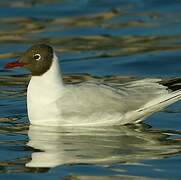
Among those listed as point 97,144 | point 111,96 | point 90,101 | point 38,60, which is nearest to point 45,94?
point 38,60

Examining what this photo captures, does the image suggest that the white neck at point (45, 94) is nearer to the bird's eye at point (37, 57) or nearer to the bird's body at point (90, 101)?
the bird's body at point (90, 101)

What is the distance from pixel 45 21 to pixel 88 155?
1030cm

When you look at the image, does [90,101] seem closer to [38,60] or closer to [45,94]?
[45,94]

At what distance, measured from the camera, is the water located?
9.94 m

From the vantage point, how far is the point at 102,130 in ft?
38.4

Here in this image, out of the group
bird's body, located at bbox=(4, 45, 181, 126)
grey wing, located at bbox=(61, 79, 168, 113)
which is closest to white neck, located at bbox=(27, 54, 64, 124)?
bird's body, located at bbox=(4, 45, 181, 126)

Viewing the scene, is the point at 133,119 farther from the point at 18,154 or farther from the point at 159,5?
the point at 159,5

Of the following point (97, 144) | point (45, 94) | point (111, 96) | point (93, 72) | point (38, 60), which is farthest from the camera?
point (93, 72)

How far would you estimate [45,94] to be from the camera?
11828 mm

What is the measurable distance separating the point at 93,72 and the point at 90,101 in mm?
4039

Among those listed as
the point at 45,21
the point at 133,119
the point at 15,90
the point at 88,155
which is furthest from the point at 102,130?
the point at 45,21

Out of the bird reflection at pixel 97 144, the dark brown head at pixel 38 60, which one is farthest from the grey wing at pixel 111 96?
the dark brown head at pixel 38 60

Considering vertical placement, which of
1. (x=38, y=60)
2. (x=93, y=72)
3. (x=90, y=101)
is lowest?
(x=93, y=72)

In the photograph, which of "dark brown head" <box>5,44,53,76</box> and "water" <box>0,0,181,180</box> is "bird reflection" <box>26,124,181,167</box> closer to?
"water" <box>0,0,181,180</box>
